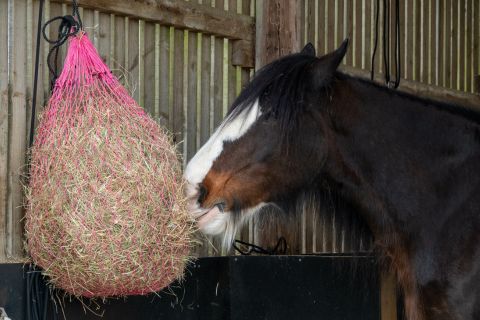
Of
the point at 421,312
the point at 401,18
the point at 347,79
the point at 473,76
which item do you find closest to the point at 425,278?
the point at 421,312

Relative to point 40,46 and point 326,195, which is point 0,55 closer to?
point 40,46

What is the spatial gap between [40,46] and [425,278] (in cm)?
171

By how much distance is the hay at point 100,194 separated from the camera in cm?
248

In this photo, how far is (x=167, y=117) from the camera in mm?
3674

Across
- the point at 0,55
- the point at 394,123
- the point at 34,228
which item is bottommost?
the point at 34,228

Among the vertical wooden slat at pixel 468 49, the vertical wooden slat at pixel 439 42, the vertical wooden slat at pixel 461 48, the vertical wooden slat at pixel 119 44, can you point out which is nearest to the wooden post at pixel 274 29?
the vertical wooden slat at pixel 119 44

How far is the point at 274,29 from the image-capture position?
163 inches

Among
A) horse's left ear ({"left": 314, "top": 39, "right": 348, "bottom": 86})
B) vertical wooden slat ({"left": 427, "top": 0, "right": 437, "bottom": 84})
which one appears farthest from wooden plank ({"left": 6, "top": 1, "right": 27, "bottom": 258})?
vertical wooden slat ({"left": 427, "top": 0, "right": 437, "bottom": 84})

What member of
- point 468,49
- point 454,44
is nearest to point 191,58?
point 454,44

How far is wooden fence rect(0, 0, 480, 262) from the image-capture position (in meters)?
2.94

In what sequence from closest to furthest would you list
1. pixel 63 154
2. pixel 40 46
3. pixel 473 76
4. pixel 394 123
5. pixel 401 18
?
1. pixel 63 154
2. pixel 394 123
3. pixel 40 46
4. pixel 401 18
5. pixel 473 76

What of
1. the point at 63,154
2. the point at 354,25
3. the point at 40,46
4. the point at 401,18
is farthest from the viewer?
the point at 401,18

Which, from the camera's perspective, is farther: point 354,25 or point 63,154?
point 354,25

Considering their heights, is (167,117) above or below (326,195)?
above
